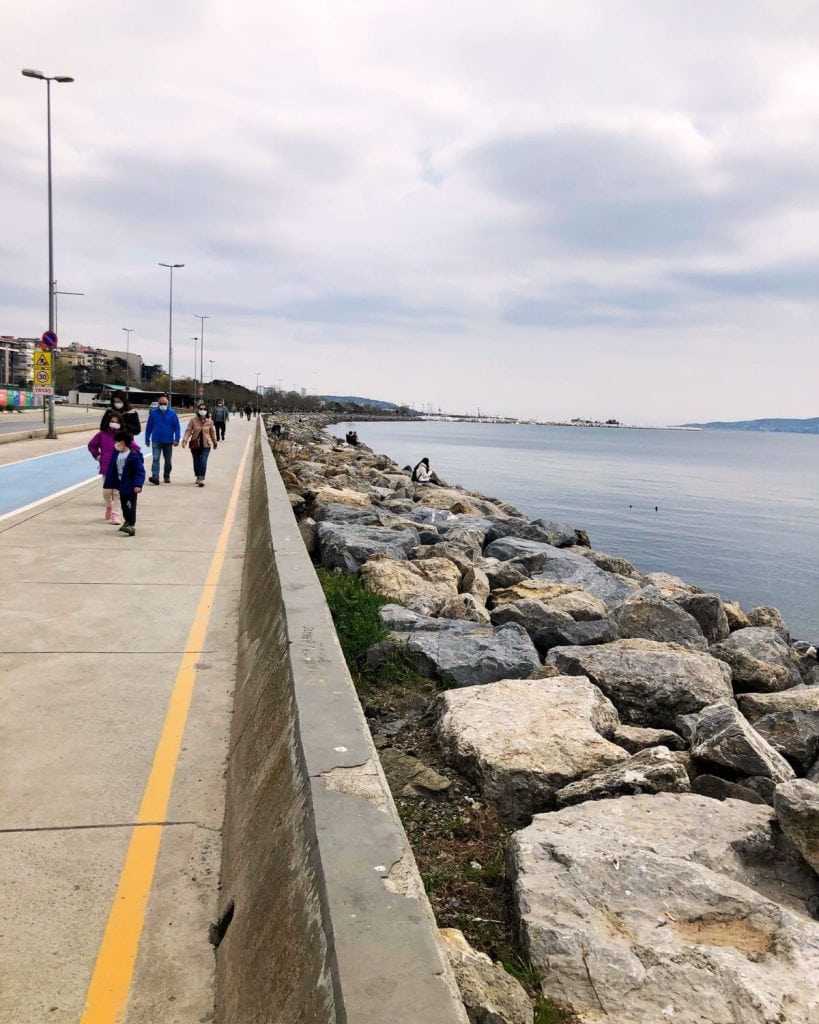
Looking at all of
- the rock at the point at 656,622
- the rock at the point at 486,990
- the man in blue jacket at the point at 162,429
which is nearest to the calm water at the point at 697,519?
the rock at the point at 656,622

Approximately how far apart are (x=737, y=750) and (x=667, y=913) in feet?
5.70

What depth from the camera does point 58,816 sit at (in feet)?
12.5

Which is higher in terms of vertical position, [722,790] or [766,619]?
[722,790]

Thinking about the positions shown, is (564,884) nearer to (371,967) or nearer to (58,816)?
(371,967)

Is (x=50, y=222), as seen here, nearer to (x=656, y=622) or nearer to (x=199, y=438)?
(x=199, y=438)

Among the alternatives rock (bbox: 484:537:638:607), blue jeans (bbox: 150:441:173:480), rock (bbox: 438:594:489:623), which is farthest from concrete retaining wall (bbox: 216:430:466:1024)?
blue jeans (bbox: 150:441:173:480)

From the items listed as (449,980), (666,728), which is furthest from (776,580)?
(449,980)

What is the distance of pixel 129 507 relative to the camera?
11023mm

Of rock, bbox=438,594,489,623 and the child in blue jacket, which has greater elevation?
the child in blue jacket

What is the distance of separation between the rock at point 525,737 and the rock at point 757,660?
350cm

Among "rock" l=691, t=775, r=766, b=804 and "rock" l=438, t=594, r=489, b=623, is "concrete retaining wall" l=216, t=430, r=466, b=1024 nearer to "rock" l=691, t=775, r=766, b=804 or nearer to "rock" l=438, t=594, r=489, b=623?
"rock" l=691, t=775, r=766, b=804

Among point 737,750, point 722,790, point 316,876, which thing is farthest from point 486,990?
point 737,750

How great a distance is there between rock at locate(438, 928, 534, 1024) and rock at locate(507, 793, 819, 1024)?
0.18 m

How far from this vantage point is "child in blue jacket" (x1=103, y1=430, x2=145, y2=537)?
10852mm
